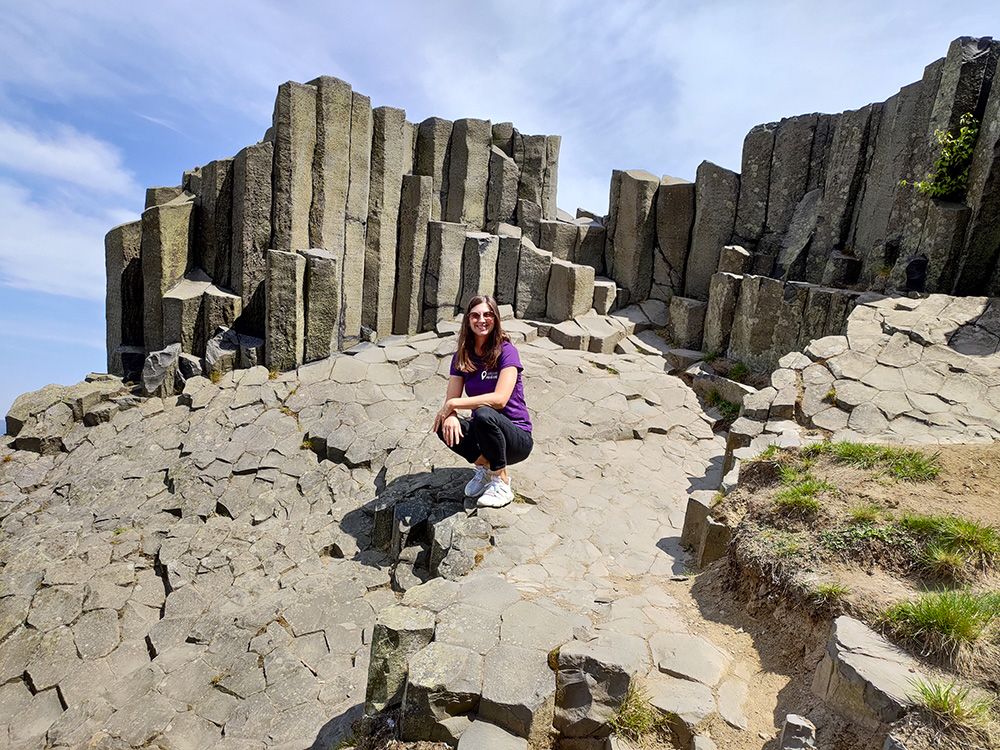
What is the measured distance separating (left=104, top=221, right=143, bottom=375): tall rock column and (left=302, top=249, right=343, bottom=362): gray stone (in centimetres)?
334

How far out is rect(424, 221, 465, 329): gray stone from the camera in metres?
11.3

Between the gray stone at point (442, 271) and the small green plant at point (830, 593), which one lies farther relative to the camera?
the gray stone at point (442, 271)

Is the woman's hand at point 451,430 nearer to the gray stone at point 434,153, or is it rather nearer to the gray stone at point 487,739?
the gray stone at point 487,739

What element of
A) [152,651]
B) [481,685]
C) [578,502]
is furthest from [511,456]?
[152,651]

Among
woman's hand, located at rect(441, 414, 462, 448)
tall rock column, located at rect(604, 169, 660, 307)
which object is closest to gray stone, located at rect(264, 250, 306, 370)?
woman's hand, located at rect(441, 414, 462, 448)

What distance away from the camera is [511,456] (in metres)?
5.66

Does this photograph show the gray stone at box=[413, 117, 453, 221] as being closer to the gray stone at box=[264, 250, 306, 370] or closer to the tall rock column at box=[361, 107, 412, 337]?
the tall rock column at box=[361, 107, 412, 337]

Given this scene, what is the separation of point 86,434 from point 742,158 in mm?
12627

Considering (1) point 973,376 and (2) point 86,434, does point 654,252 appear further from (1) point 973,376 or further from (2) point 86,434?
(2) point 86,434

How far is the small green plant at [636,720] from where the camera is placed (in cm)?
307

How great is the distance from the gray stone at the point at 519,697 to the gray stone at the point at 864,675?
1.39 m

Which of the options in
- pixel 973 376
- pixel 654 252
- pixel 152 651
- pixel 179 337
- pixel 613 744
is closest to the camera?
pixel 613 744

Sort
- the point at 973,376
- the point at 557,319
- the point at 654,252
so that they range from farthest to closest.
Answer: the point at 654,252 < the point at 557,319 < the point at 973,376

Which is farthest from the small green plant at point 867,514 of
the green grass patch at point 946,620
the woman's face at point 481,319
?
the woman's face at point 481,319
